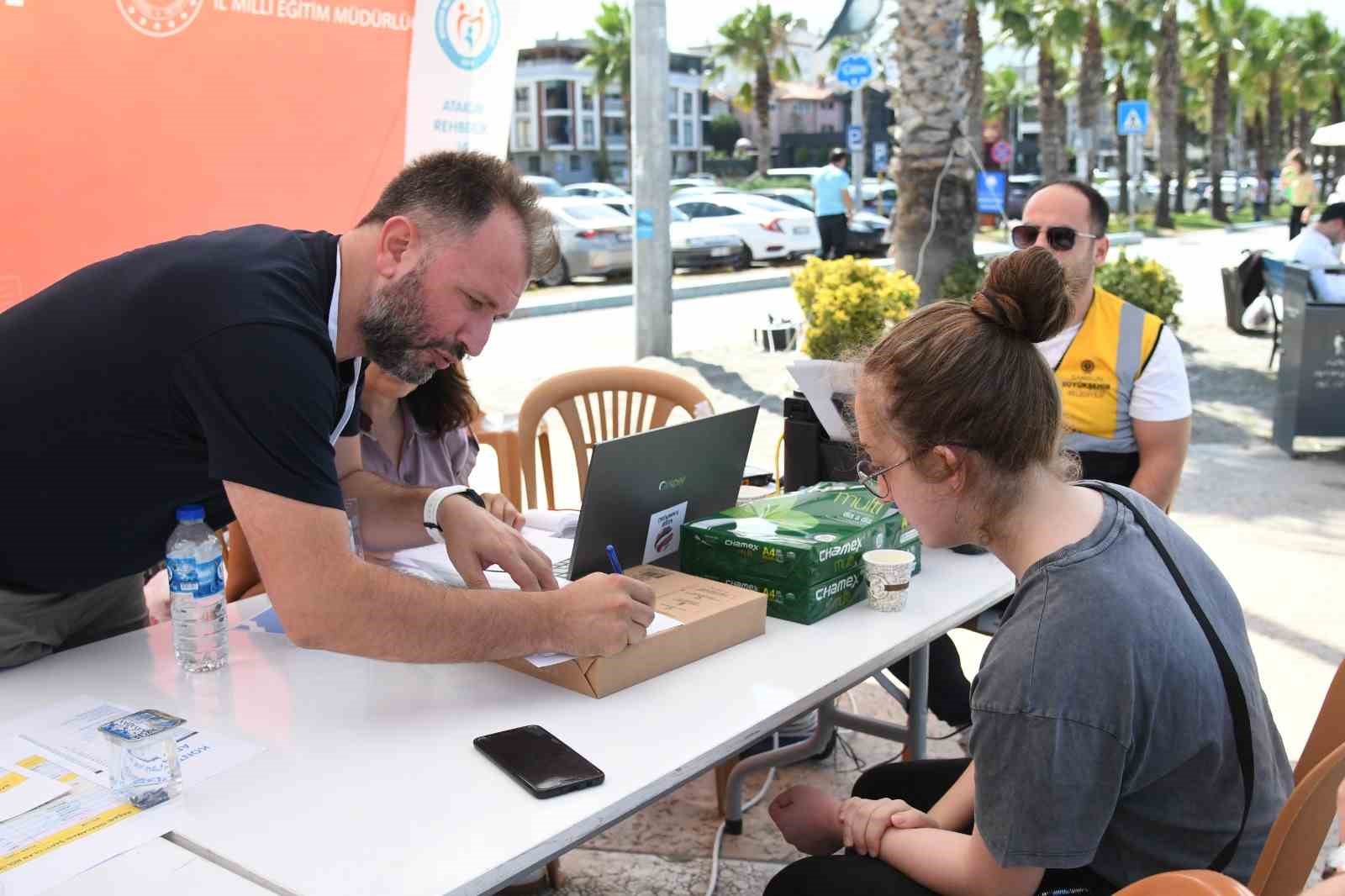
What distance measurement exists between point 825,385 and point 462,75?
2.31m

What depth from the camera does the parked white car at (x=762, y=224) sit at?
18.4m

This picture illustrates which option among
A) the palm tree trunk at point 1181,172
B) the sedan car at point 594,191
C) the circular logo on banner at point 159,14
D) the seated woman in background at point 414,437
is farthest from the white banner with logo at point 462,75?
the palm tree trunk at point 1181,172

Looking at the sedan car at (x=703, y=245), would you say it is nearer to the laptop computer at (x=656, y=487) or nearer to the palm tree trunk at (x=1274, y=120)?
the laptop computer at (x=656, y=487)

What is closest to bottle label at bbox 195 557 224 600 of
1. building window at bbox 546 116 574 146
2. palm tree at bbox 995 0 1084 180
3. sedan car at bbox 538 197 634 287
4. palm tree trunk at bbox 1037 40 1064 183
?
sedan car at bbox 538 197 634 287

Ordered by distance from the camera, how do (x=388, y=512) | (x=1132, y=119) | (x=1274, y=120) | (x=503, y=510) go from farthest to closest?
(x=1274, y=120) < (x=1132, y=119) < (x=503, y=510) < (x=388, y=512)

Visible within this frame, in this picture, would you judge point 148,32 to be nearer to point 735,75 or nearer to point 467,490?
point 467,490

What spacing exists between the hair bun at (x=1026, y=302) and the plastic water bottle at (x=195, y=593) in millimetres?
1369

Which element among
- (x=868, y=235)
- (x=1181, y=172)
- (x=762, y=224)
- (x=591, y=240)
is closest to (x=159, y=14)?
(x=591, y=240)

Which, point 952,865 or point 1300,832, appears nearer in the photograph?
point 1300,832

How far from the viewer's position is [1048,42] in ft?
101

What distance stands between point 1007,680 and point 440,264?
3.93ft

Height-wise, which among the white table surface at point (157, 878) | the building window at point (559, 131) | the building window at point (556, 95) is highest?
the building window at point (556, 95)

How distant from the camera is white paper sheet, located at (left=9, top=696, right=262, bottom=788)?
167 centimetres

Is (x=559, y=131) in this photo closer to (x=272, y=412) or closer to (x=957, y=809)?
(x=272, y=412)
